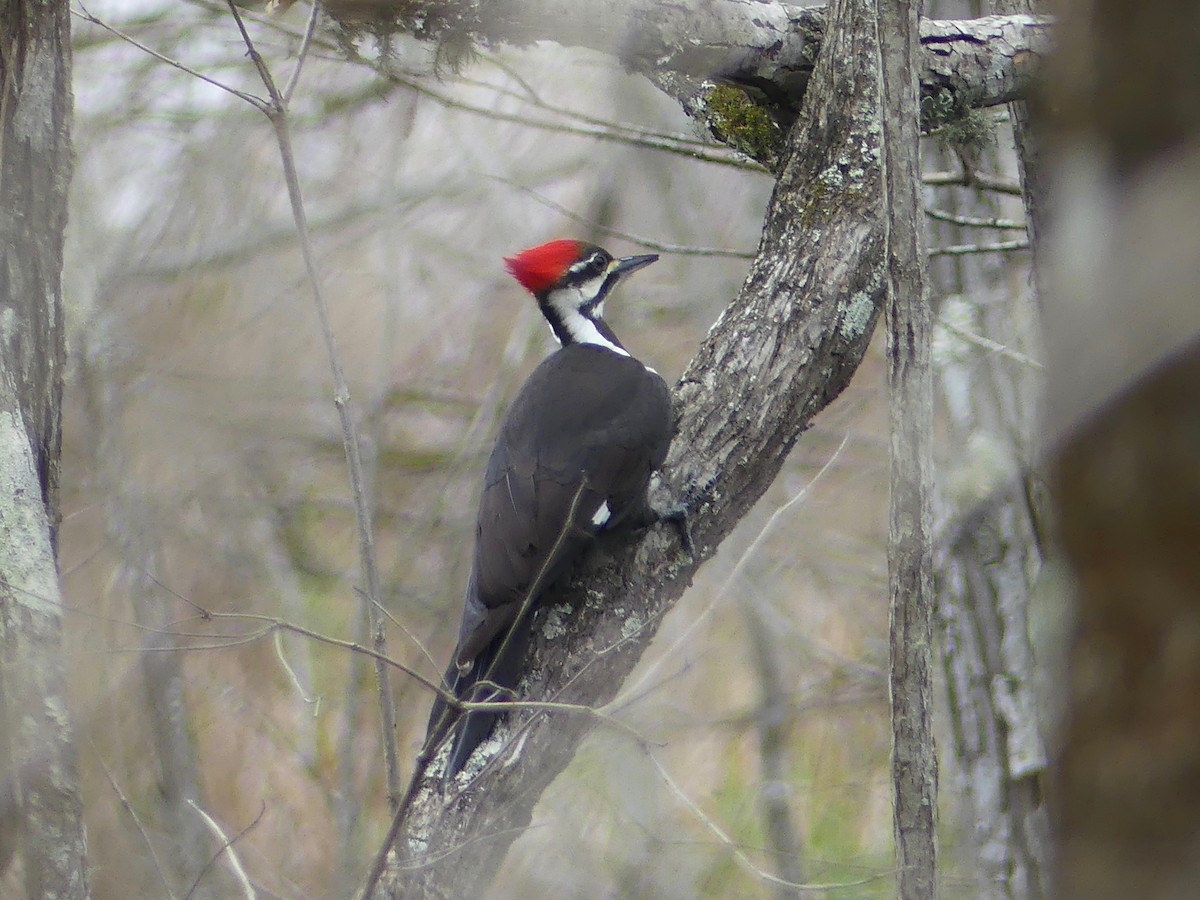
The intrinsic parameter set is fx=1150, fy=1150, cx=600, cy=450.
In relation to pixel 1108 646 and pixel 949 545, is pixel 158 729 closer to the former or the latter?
pixel 949 545

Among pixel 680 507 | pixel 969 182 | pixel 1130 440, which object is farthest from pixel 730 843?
pixel 969 182

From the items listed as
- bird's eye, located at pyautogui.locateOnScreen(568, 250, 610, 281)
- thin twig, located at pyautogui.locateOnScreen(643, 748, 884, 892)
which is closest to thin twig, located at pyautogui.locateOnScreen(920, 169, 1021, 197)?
bird's eye, located at pyautogui.locateOnScreen(568, 250, 610, 281)

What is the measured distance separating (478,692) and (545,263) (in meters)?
1.34

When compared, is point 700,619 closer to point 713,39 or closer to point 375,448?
point 713,39

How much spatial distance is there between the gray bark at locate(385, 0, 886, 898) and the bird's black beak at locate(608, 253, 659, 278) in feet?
1.86

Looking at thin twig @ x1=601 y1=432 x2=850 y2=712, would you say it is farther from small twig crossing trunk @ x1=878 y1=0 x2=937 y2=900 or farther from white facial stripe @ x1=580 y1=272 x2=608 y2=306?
white facial stripe @ x1=580 y1=272 x2=608 y2=306

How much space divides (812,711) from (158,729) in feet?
8.51

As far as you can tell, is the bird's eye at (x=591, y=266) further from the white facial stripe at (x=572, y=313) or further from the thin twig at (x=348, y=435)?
the thin twig at (x=348, y=435)

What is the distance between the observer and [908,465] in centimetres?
160

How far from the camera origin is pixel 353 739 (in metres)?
4.20

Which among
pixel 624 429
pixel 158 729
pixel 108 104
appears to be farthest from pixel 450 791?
pixel 108 104

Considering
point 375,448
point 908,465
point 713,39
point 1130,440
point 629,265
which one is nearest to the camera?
point 1130,440

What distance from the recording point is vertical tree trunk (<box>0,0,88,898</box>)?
1742mm

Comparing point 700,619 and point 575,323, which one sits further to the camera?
point 575,323
